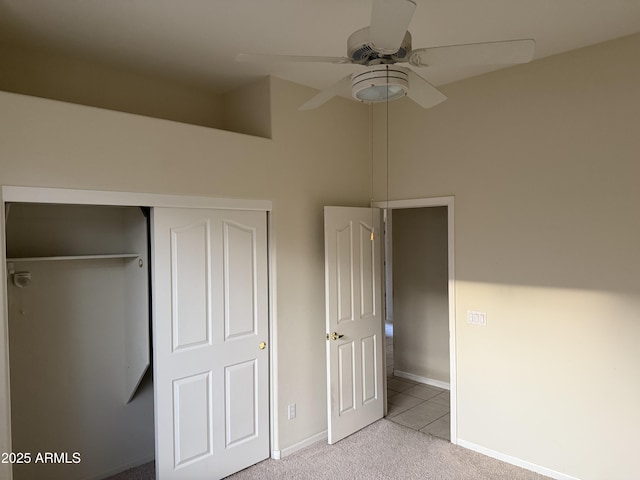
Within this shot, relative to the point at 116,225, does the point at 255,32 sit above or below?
above

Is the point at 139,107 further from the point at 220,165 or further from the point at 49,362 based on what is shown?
the point at 49,362

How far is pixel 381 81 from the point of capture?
5.95 feet

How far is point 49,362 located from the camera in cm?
274

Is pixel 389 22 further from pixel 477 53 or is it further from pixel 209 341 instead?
pixel 209 341

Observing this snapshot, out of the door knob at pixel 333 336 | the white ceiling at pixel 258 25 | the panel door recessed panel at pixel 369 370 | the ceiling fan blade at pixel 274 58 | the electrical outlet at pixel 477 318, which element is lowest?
the panel door recessed panel at pixel 369 370

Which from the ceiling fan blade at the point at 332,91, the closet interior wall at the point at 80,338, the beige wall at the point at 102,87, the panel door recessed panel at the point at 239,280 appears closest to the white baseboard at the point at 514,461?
the panel door recessed panel at the point at 239,280

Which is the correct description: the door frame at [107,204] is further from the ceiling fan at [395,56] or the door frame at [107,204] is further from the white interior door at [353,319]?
the ceiling fan at [395,56]

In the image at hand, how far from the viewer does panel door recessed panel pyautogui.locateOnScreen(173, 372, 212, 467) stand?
2.74 metres

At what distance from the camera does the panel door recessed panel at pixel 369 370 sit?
3731 millimetres

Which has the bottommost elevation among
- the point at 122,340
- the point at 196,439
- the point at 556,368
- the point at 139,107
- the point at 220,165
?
the point at 196,439

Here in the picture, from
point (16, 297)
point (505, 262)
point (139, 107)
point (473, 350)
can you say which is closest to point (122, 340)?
point (16, 297)

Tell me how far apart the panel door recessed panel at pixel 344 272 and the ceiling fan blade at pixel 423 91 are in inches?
61.9

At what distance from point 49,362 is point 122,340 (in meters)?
0.46

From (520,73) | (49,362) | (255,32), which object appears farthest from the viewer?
(520,73)
